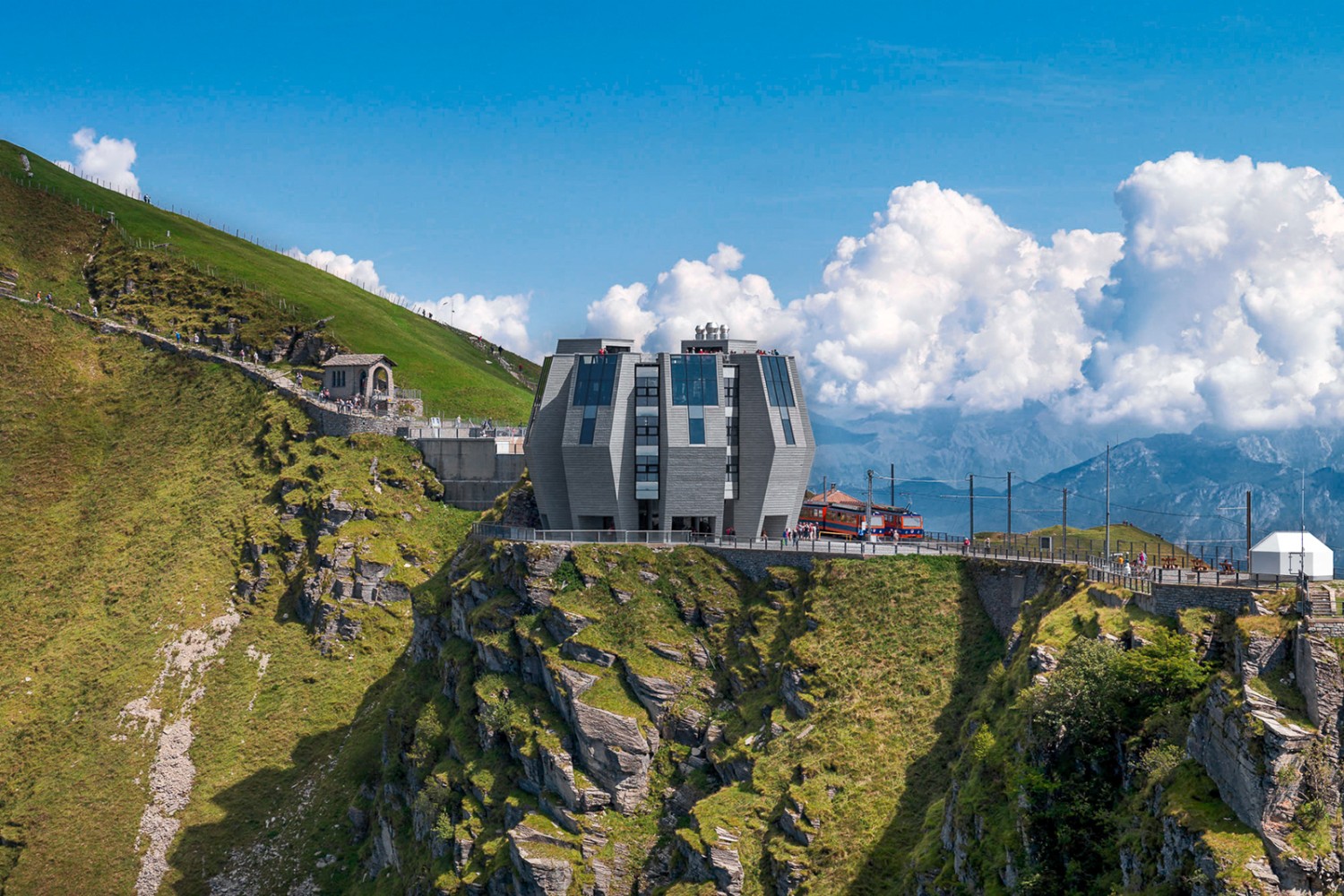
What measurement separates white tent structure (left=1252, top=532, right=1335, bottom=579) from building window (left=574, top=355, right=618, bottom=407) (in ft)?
155

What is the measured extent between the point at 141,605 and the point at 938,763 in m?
82.3

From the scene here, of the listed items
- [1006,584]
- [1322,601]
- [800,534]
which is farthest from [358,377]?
[1322,601]

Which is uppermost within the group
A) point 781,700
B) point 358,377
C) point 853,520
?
point 358,377

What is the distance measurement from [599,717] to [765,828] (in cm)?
1376

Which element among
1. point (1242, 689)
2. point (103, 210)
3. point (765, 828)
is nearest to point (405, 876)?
point (765, 828)

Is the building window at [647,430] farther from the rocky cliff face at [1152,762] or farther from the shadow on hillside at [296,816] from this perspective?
the rocky cliff face at [1152,762]

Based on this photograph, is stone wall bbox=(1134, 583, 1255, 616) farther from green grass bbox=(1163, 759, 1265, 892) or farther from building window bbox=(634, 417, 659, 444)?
building window bbox=(634, 417, 659, 444)

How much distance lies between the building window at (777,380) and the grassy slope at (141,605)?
124 feet

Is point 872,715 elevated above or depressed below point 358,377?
below

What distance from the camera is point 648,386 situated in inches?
3398

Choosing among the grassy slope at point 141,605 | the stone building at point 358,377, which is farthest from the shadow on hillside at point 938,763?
the stone building at point 358,377

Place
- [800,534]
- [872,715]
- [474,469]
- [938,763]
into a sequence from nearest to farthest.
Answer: [938,763] → [872,715] → [800,534] → [474,469]

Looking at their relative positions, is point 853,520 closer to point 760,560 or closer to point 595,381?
point 760,560

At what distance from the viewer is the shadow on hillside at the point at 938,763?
57.8m
